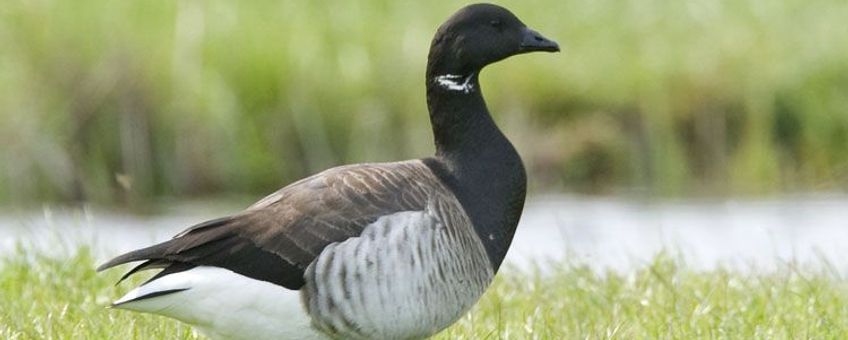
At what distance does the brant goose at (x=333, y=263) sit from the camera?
630cm

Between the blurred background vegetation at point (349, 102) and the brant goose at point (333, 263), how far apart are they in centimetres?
752

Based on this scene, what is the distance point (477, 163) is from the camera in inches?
282

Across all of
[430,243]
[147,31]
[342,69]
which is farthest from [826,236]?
[430,243]

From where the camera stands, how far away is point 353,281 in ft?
20.7

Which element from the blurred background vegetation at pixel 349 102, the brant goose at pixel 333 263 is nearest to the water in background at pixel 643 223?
the blurred background vegetation at pixel 349 102

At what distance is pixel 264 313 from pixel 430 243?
2.38 ft

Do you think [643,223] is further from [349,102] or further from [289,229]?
[289,229]

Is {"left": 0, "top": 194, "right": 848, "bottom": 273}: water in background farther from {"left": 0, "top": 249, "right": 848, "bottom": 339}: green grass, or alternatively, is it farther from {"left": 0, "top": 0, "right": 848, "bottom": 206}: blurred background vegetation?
{"left": 0, "top": 249, "right": 848, "bottom": 339}: green grass

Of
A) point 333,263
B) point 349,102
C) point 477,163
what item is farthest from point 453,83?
point 349,102

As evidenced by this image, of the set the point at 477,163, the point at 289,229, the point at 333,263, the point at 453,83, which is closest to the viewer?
the point at 333,263

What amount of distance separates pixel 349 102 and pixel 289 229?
27.2 ft

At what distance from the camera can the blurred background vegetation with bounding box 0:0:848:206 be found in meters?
14.1

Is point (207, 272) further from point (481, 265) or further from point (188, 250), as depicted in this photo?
point (481, 265)

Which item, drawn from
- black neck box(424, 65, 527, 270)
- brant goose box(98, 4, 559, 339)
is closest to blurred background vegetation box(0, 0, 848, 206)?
black neck box(424, 65, 527, 270)
